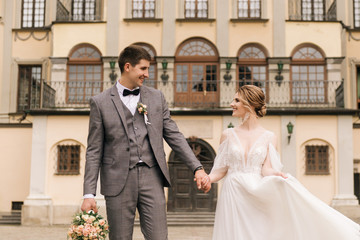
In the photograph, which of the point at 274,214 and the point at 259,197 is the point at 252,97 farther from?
the point at 274,214

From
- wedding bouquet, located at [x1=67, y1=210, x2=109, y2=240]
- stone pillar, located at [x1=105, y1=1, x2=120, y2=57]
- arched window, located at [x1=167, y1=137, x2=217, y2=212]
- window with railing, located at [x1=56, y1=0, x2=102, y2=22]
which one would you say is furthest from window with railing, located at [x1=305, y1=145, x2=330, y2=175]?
wedding bouquet, located at [x1=67, y1=210, x2=109, y2=240]

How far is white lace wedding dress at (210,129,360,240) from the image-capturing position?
4965 mm

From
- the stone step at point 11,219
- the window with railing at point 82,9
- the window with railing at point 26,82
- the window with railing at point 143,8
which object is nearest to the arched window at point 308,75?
the window with railing at point 143,8

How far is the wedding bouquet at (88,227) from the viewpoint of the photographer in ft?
15.4

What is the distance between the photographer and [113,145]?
490cm

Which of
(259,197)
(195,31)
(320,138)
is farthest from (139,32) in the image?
(259,197)

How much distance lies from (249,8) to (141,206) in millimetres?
17348

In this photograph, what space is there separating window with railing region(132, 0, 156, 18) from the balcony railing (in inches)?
117

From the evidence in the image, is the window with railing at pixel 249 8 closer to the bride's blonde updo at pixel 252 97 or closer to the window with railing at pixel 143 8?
the window with railing at pixel 143 8

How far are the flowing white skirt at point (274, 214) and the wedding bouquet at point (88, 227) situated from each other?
1413 millimetres

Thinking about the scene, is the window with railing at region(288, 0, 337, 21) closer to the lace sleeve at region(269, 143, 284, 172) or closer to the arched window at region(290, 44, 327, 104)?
the arched window at region(290, 44, 327, 104)

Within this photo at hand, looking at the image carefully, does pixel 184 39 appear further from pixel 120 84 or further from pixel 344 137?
pixel 120 84

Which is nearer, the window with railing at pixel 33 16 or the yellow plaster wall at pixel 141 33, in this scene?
the yellow plaster wall at pixel 141 33

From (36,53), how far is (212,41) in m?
8.09
